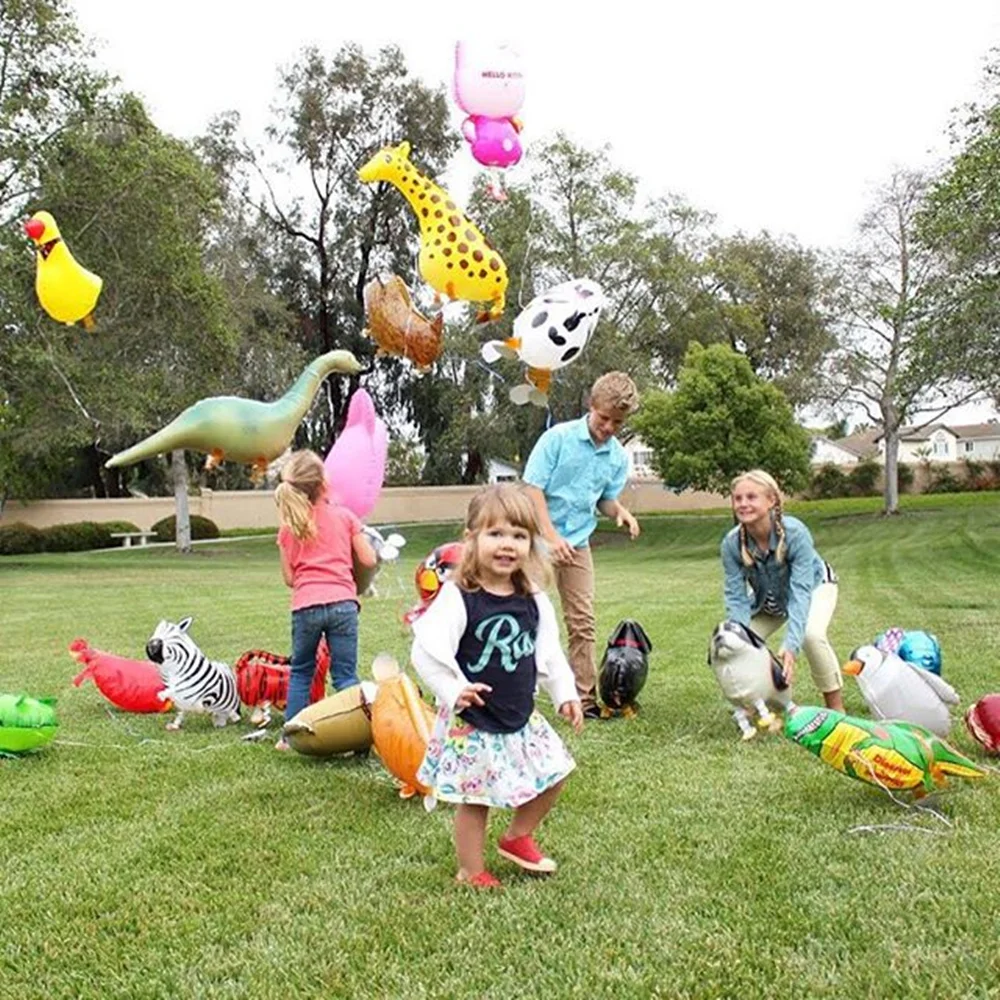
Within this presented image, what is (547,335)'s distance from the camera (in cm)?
523

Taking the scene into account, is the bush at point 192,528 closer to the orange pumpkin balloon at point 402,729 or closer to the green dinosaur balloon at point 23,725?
the green dinosaur balloon at point 23,725

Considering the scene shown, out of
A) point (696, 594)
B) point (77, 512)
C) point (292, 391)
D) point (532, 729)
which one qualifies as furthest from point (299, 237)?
point (532, 729)

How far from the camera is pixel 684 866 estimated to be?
3.18m

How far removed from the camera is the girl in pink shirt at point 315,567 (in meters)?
4.73

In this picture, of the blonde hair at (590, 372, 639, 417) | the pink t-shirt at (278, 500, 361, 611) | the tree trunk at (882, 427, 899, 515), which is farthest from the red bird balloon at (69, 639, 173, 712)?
the tree trunk at (882, 427, 899, 515)

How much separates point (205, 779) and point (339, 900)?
5.36 ft

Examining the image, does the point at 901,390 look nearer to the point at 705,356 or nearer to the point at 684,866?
the point at 705,356

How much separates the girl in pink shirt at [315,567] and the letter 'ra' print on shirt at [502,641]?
174 cm

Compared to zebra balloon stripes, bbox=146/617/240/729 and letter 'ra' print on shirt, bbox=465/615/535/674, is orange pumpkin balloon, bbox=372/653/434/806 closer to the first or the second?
letter 'ra' print on shirt, bbox=465/615/535/674

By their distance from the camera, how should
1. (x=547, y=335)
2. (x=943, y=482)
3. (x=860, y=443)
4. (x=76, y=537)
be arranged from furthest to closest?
(x=860, y=443) < (x=943, y=482) < (x=76, y=537) < (x=547, y=335)

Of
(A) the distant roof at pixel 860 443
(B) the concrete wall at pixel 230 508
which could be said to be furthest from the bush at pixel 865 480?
(A) the distant roof at pixel 860 443

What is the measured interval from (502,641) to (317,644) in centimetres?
193

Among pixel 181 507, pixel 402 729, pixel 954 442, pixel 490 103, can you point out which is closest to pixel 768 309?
pixel 181 507

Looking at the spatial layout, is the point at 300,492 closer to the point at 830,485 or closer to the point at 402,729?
the point at 402,729
